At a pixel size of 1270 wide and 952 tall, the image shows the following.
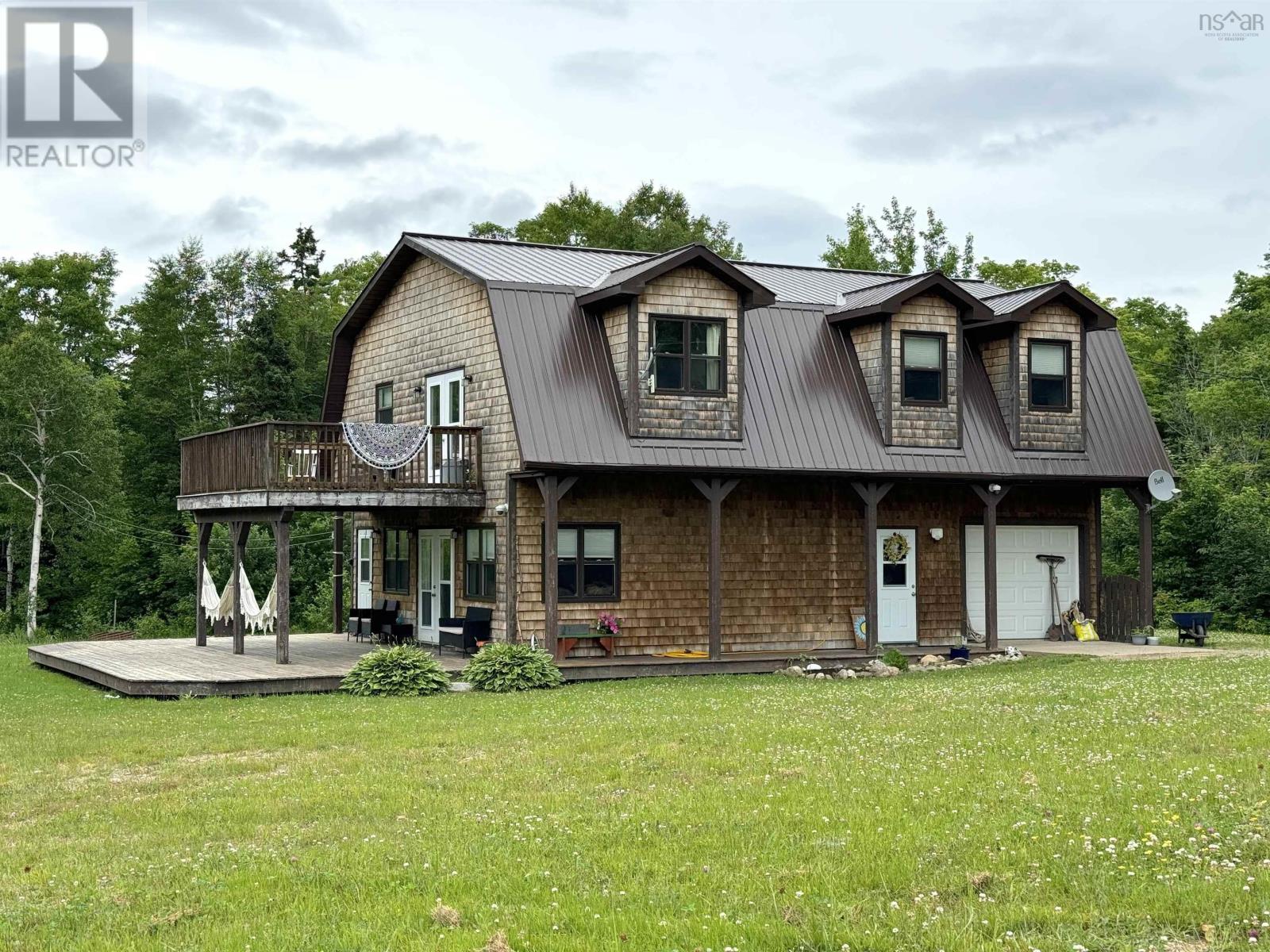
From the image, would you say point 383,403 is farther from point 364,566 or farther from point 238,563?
point 238,563

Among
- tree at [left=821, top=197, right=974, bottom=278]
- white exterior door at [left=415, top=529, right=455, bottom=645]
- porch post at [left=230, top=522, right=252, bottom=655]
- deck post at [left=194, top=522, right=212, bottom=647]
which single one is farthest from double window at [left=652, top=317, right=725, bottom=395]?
tree at [left=821, top=197, right=974, bottom=278]

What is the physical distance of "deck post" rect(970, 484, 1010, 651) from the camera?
21.6m

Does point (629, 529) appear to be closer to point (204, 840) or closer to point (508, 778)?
point (508, 778)

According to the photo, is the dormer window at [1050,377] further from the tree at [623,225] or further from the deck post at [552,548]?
the tree at [623,225]

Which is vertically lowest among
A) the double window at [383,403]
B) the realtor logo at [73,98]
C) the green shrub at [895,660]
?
the green shrub at [895,660]

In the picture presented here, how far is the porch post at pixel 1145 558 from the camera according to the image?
919 inches

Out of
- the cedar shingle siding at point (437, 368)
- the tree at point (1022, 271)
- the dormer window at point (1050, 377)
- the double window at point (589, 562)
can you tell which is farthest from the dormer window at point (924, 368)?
the tree at point (1022, 271)

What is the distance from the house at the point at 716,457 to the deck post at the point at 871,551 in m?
0.04

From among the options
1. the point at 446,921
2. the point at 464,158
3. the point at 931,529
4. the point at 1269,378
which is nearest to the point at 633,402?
the point at 931,529

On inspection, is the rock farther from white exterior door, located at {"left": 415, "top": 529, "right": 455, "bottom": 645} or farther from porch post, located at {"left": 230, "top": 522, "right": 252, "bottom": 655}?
porch post, located at {"left": 230, "top": 522, "right": 252, "bottom": 655}

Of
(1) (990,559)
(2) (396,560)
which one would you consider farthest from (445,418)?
(1) (990,559)

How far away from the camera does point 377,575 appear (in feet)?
83.5

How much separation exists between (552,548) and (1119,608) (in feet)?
36.3

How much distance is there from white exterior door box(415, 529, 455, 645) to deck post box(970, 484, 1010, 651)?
28.7ft
